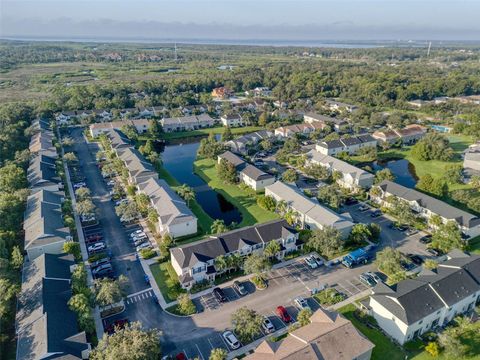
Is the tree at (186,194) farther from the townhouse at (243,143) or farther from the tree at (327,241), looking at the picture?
the townhouse at (243,143)

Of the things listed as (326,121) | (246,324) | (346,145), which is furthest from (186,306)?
(326,121)

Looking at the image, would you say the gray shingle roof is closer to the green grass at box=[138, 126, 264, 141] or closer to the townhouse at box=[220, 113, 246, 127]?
the green grass at box=[138, 126, 264, 141]

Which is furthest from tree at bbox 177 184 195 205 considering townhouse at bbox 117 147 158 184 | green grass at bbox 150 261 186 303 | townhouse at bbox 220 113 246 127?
townhouse at bbox 220 113 246 127

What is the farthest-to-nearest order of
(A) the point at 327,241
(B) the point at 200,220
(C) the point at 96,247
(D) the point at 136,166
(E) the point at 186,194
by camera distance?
(D) the point at 136,166, (E) the point at 186,194, (B) the point at 200,220, (C) the point at 96,247, (A) the point at 327,241

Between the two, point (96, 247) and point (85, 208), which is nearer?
point (96, 247)

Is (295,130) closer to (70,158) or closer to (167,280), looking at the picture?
(70,158)

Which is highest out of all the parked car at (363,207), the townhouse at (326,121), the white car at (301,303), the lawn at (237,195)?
the townhouse at (326,121)

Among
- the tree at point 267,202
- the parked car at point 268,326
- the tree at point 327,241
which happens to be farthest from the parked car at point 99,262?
the tree at point 327,241
